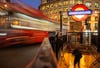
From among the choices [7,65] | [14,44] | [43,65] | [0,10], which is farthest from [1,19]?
[43,65]

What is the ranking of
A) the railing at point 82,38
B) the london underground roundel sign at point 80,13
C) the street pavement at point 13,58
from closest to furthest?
the street pavement at point 13,58 < the london underground roundel sign at point 80,13 < the railing at point 82,38

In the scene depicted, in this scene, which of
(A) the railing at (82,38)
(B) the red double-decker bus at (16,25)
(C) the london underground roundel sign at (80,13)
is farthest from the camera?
(A) the railing at (82,38)

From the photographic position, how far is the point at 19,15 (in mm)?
9359

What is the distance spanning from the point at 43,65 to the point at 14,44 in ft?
12.5

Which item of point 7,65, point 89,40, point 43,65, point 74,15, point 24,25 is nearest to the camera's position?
point 43,65

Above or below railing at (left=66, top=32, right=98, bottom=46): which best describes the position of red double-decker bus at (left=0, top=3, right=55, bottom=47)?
above

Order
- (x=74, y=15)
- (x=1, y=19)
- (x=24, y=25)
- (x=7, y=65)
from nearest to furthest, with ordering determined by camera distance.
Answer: (x=7, y=65) → (x=1, y=19) → (x=24, y=25) → (x=74, y=15)

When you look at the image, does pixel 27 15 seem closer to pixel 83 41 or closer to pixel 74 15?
pixel 74 15

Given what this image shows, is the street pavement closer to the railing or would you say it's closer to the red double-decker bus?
the red double-decker bus

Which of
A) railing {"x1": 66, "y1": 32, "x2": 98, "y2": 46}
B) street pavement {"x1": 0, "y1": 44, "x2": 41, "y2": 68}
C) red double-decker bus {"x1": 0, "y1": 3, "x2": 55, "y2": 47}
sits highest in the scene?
red double-decker bus {"x1": 0, "y1": 3, "x2": 55, "y2": 47}

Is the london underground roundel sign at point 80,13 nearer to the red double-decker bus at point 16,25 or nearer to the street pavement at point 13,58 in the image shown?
the red double-decker bus at point 16,25

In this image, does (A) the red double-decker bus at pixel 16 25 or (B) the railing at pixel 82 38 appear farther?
(B) the railing at pixel 82 38

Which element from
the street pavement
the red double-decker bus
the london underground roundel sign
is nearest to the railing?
the london underground roundel sign

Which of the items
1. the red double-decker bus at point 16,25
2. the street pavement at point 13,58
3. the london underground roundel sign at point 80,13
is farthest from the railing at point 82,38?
the street pavement at point 13,58
